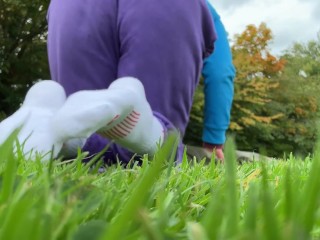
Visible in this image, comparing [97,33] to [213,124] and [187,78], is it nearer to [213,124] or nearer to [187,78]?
[187,78]

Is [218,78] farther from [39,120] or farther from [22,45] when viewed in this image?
[22,45]

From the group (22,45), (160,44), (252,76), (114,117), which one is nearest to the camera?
(114,117)

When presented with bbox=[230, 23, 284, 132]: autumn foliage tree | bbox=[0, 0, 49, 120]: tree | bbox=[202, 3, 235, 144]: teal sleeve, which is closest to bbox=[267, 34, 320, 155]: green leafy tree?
bbox=[230, 23, 284, 132]: autumn foliage tree

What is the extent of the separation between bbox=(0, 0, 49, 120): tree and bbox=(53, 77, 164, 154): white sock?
270 inches

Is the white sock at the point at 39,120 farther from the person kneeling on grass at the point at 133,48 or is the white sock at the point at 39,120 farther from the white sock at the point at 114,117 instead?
the person kneeling on grass at the point at 133,48

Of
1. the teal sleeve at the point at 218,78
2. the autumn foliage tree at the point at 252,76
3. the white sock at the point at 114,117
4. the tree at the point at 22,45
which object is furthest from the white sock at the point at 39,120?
the autumn foliage tree at the point at 252,76

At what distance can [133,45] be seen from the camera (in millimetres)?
1730

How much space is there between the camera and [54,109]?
130 cm

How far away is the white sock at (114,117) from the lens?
3.74 ft

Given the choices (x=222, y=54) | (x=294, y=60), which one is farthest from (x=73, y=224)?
(x=294, y=60)

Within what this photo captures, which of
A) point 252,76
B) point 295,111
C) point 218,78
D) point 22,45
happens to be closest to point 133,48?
point 218,78

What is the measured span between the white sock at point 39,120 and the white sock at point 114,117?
3 centimetres

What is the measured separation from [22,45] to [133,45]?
7.11m

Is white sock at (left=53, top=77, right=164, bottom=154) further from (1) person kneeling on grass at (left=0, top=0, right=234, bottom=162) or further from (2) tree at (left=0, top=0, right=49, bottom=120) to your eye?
(2) tree at (left=0, top=0, right=49, bottom=120)
